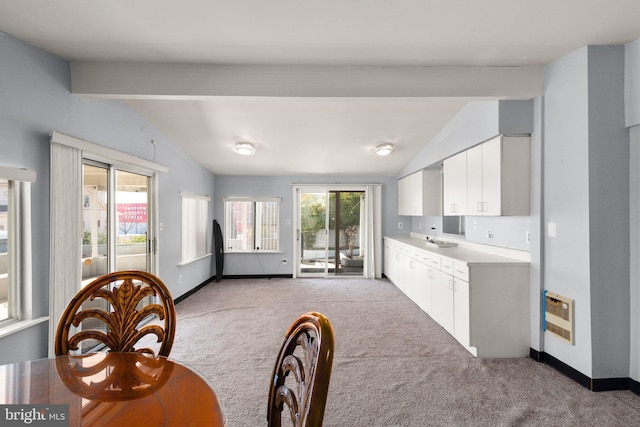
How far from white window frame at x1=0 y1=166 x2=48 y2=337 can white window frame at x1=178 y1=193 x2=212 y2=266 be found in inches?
101

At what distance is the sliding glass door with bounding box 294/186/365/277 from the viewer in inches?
269

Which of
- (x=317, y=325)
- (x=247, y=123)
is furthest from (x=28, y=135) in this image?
(x=317, y=325)

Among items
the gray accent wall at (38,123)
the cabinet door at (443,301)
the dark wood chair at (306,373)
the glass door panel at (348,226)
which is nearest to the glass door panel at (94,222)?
the gray accent wall at (38,123)

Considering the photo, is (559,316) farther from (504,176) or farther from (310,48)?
(310,48)

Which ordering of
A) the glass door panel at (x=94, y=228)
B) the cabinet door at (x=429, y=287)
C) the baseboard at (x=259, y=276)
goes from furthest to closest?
the baseboard at (x=259, y=276) < the cabinet door at (x=429, y=287) < the glass door panel at (x=94, y=228)

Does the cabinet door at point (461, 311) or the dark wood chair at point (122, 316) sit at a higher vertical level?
the dark wood chair at point (122, 316)

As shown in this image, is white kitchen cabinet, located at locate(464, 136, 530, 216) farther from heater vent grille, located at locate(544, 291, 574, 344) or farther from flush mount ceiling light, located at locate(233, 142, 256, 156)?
flush mount ceiling light, located at locate(233, 142, 256, 156)

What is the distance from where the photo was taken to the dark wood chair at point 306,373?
2.46 feet

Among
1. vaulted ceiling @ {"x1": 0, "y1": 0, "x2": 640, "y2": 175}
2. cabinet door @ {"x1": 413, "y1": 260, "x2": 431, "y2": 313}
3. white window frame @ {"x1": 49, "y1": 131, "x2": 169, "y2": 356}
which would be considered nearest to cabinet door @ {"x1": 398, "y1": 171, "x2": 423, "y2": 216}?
cabinet door @ {"x1": 413, "y1": 260, "x2": 431, "y2": 313}

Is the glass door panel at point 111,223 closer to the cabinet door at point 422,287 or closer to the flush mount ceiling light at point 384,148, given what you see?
the flush mount ceiling light at point 384,148

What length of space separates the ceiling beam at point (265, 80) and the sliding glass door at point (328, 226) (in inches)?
157

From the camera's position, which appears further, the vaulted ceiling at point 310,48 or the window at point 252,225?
the window at point 252,225

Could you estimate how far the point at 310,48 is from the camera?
8.15ft

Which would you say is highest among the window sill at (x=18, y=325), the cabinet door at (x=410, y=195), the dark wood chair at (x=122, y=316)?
the cabinet door at (x=410, y=195)
